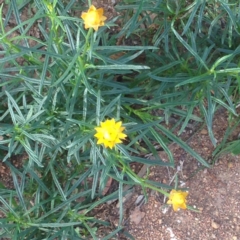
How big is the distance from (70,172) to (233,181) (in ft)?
2.72

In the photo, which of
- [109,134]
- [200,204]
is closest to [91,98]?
[109,134]

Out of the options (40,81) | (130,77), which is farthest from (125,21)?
(40,81)

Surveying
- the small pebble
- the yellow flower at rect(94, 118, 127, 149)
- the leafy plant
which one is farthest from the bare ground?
the yellow flower at rect(94, 118, 127, 149)

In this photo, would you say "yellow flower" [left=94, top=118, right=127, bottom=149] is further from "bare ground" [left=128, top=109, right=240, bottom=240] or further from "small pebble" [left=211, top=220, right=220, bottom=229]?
"small pebble" [left=211, top=220, right=220, bottom=229]

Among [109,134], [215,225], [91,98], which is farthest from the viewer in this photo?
[215,225]

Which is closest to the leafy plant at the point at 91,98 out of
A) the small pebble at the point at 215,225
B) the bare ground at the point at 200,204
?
the bare ground at the point at 200,204

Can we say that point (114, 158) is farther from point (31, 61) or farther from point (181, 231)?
point (181, 231)

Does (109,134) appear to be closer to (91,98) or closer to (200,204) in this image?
(91,98)

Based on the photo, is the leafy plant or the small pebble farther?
the small pebble

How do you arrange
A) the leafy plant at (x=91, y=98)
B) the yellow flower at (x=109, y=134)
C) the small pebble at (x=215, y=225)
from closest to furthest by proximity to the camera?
1. the yellow flower at (x=109, y=134)
2. the leafy plant at (x=91, y=98)
3. the small pebble at (x=215, y=225)

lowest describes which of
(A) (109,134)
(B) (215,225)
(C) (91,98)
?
(B) (215,225)

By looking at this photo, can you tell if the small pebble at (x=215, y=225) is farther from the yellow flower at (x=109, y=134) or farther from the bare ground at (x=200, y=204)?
the yellow flower at (x=109, y=134)

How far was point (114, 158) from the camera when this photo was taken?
67.4 inches

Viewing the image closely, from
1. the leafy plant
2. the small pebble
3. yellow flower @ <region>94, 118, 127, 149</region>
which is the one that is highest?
yellow flower @ <region>94, 118, 127, 149</region>
